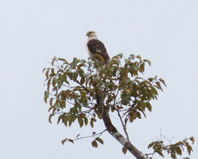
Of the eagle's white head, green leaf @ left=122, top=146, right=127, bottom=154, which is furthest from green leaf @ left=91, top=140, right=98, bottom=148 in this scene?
the eagle's white head

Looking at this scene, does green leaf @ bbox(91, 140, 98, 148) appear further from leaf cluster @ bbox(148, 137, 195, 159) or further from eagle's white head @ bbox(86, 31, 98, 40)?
eagle's white head @ bbox(86, 31, 98, 40)

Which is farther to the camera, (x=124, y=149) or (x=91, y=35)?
(x=91, y=35)

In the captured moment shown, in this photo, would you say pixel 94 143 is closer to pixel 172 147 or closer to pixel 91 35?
pixel 172 147

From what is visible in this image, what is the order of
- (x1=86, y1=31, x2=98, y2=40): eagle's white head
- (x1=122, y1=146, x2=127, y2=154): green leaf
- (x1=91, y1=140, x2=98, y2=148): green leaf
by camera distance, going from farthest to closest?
(x1=86, y1=31, x2=98, y2=40): eagle's white head → (x1=91, y1=140, x2=98, y2=148): green leaf → (x1=122, y1=146, x2=127, y2=154): green leaf

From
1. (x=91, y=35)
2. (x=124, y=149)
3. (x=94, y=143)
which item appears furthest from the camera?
(x=91, y=35)

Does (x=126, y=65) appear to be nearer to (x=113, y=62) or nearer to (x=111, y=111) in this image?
(x=113, y=62)

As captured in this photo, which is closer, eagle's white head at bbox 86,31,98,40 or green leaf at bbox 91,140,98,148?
green leaf at bbox 91,140,98,148

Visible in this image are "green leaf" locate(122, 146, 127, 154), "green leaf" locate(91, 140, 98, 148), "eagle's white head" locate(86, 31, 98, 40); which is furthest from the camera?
"eagle's white head" locate(86, 31, 98, 40)

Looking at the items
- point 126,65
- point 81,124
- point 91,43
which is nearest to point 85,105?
point 81,124

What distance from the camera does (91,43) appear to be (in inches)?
498

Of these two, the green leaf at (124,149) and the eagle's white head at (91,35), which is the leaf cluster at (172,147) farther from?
the eagle's white head at (91,35)

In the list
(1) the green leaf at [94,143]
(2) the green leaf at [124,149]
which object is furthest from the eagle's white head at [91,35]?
(2) the green leaf at [124,149]

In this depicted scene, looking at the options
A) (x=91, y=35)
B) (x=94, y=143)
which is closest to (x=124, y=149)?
(x=94, y=143)

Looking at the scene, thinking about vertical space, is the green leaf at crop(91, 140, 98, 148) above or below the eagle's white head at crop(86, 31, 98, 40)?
below
